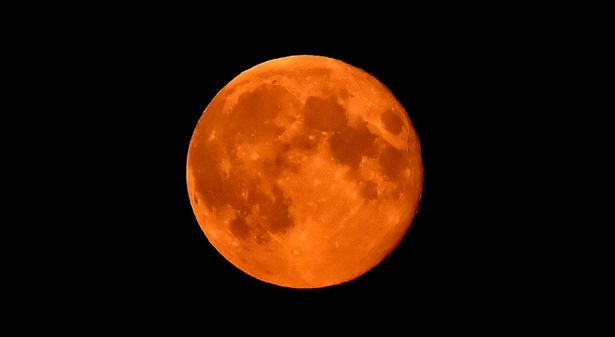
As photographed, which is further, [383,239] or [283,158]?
[383,239]

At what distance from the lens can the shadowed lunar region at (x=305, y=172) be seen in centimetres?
311

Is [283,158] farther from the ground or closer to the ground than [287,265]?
farther from the ground

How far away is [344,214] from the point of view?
3180 mm

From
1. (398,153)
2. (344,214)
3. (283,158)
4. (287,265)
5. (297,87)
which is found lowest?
(287,265)

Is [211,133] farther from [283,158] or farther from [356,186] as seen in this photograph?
[356,186]

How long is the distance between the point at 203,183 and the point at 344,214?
3.75ft

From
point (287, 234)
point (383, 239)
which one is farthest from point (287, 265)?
point (383, 239)

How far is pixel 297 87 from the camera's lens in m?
3.31

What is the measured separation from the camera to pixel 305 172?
3084mm

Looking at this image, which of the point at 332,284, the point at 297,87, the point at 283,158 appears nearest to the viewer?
the point at 283,158

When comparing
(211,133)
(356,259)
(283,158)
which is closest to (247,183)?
(283,158)

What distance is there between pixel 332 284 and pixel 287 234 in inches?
31.9

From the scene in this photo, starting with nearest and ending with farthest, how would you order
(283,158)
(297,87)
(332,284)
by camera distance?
(283,158), (297,87), (332,284)

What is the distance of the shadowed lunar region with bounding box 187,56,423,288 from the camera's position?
123 inches
